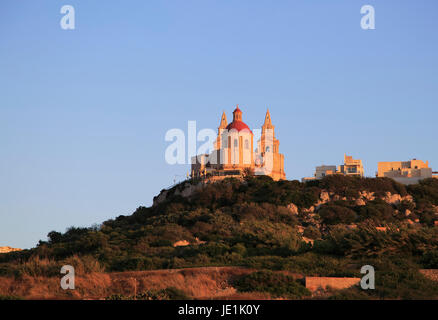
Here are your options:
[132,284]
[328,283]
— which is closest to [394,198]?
[328,283]

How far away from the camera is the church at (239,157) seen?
83250 millimetres

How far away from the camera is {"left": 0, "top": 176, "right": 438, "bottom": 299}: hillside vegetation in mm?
25328

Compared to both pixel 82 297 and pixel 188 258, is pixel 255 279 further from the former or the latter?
pixel 188 258

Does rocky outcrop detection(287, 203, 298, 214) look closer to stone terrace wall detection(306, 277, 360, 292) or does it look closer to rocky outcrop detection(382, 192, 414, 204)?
rocky outcrop detection(382, 192, 414, 204)

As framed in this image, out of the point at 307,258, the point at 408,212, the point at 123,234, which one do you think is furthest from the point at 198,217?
the point at 307,258

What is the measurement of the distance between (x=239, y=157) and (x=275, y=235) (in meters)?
52.5

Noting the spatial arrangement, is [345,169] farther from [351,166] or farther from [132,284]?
[132,284]

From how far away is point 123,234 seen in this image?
54.8m

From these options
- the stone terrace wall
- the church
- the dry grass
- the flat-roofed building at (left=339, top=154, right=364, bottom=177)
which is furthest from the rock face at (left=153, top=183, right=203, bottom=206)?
the stone terrace wall

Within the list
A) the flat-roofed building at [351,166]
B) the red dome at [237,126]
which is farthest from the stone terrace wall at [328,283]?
the flat-roofed building at [351,166]

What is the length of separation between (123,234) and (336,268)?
109ft

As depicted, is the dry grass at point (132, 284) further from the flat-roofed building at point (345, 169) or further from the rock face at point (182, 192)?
the flat-roofed building at point (345, 169)

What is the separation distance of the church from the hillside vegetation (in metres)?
7.79

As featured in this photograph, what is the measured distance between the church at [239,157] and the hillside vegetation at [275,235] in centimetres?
779
